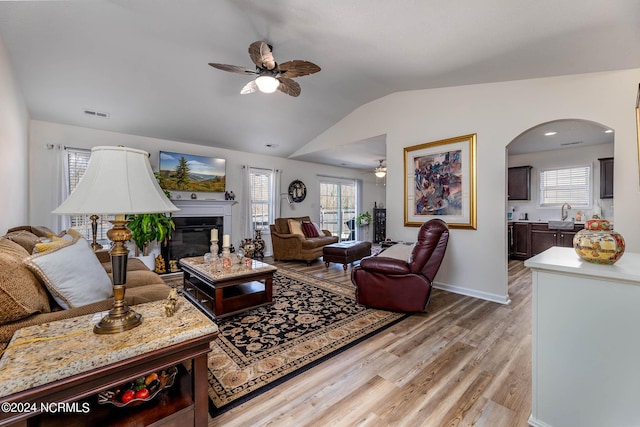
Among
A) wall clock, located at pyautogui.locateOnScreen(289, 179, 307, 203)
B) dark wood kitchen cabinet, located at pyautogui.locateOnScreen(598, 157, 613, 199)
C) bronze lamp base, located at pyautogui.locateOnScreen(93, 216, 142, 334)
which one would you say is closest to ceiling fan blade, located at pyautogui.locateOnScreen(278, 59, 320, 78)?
bronze lamp base, located at pyautogui.locateOnScreen(93, 216, 142, 334)

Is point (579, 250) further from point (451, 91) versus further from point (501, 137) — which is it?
point (451, 91)

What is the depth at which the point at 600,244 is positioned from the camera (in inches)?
51.0

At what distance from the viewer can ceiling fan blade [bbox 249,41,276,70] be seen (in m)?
2.42

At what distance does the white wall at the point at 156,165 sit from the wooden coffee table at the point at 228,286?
8.88ft

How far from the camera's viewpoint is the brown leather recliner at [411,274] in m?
2.75

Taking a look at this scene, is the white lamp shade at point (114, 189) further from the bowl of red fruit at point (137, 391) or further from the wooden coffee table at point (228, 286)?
the wooden coffee table at point (228, 286)

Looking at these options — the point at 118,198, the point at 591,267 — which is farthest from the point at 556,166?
the point at 118,198

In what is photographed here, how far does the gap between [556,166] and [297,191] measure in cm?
580

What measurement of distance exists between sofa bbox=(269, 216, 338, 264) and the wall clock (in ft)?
3.12

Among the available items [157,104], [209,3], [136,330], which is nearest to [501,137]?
[209,3]

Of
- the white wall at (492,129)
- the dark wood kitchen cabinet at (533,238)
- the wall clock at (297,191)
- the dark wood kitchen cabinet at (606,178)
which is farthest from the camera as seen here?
the wall clock at (297,191)

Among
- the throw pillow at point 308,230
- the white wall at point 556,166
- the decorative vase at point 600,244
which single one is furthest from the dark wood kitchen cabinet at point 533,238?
the decorative vase at point 600,244

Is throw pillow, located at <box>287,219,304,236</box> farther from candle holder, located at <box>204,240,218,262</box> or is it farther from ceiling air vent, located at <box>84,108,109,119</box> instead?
ceiling air vent, located at <box>84,108,109,119</box>

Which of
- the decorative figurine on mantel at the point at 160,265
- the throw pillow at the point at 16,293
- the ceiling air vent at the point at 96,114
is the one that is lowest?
the decorative figurine on mantel at the point at 160,265
